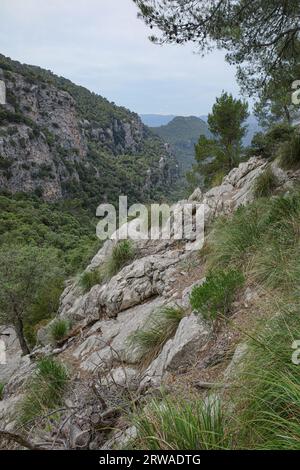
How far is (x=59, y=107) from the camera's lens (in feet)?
311

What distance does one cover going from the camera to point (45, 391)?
3988 millimetres

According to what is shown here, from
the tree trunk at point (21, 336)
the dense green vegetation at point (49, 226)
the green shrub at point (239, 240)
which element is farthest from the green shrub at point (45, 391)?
the dense green vegetation at point (49, 226)

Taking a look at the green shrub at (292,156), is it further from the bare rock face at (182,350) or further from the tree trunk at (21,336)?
the tree trunk at (21,336)

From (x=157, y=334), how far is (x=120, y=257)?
4.58 metres

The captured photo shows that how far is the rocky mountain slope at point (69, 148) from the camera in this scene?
69.6 metres

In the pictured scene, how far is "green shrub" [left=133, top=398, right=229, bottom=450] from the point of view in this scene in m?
1.76

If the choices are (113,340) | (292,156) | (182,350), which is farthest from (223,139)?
(182,350)

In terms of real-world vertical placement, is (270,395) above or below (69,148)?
below

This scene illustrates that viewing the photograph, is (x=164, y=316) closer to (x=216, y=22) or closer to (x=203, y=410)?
(x=203, y=410)

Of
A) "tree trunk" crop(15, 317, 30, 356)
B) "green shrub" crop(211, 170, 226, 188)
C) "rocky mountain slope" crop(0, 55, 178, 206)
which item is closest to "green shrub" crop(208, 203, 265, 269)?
"green shrub" crop(211, 170, 226, 188)

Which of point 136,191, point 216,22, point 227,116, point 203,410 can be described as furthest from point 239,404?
point 136,191

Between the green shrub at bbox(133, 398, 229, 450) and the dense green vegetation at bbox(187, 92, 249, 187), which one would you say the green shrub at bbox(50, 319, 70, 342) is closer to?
the green shrub at bbox(133, 398, 229, 450)

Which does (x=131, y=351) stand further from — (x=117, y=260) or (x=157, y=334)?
(x=117, y=260)

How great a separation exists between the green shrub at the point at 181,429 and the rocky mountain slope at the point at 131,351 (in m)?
0.26
